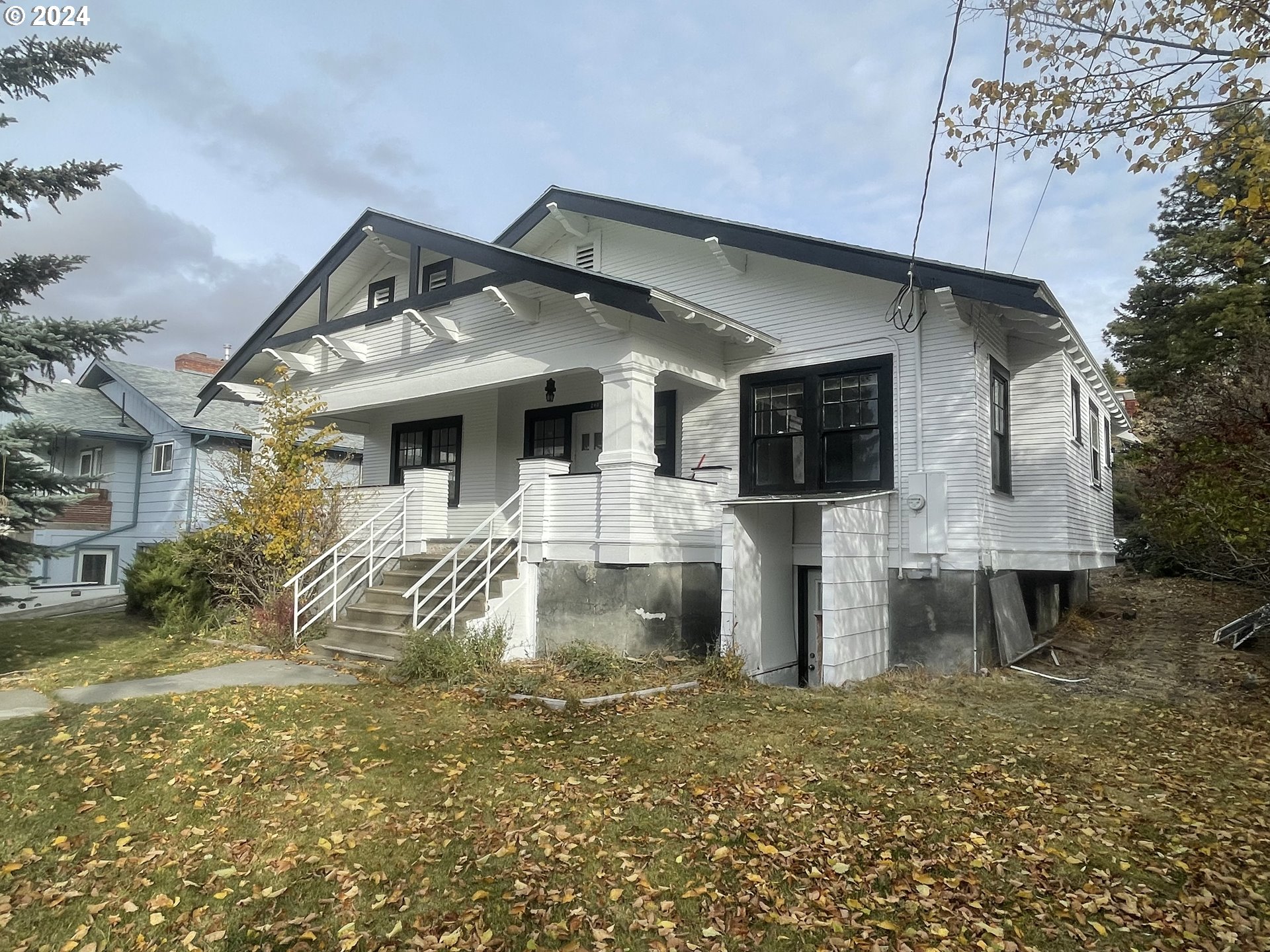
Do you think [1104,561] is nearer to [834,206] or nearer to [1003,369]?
[1003,369]

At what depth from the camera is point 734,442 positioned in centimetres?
1185

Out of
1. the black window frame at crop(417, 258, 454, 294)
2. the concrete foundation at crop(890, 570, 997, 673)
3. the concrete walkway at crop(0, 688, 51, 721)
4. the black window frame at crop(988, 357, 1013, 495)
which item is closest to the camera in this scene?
the concrete walkway at crop(0, 688, 51, 721)

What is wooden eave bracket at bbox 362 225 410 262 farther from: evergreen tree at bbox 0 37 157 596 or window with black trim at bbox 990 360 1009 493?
window with black trim at bbox 990 360 1009 493

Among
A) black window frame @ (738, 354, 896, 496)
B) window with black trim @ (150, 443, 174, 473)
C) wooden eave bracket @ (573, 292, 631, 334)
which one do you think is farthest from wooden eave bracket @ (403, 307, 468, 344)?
window with black trim @ (150, 443, 174, 473)

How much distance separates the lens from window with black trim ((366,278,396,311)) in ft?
47.9

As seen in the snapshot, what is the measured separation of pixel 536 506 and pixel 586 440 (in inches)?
127

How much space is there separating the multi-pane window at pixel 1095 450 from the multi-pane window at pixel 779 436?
6.71m

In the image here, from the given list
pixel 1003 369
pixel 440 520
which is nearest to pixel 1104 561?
pixel 1003 369

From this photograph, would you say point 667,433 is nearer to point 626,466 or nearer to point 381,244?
point 626,466

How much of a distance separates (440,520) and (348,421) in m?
5.69

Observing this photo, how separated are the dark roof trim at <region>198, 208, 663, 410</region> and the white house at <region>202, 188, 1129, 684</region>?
1.9 inches

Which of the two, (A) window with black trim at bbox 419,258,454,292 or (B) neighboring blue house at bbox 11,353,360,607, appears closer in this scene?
(A) window with black trim at bbox 419,258,454,292

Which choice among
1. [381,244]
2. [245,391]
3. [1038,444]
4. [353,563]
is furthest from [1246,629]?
[245,391]

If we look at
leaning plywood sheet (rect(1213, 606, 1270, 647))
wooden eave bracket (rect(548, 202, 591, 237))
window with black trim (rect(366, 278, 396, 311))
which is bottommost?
leaning plywood sheet (rect(1213, 606, 1270, 647))
